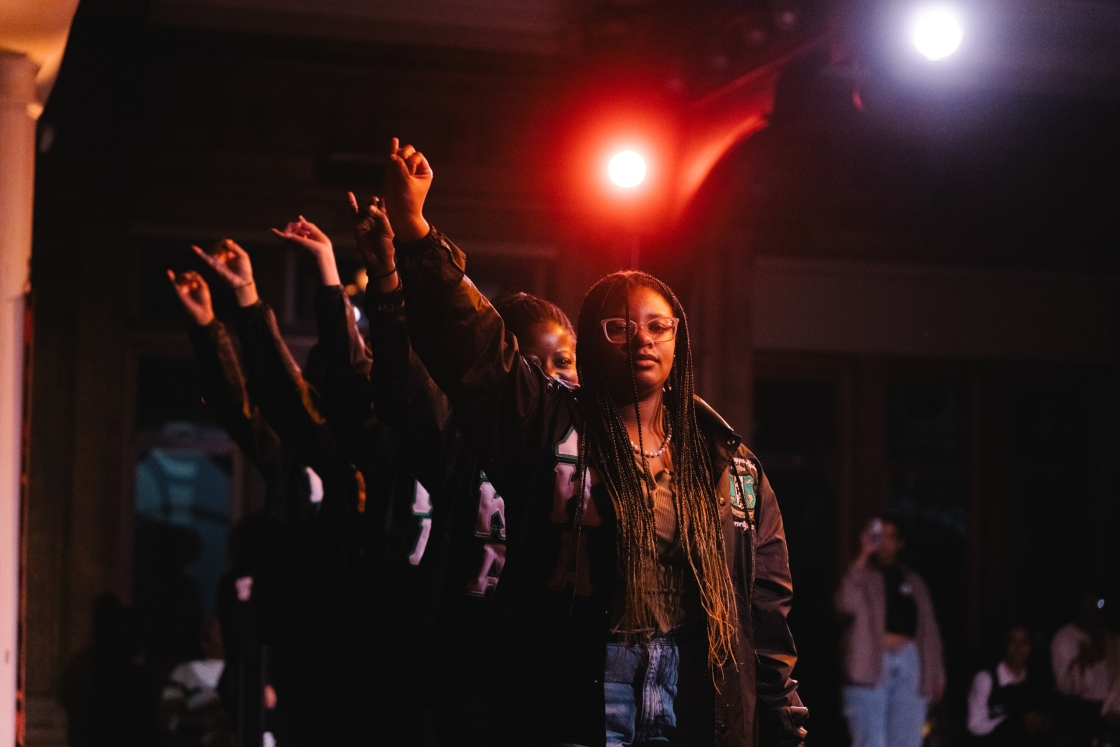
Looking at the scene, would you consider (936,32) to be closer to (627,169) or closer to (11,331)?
(627,169)

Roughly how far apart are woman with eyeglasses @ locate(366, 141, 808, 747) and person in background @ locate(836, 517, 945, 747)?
16.2 ft

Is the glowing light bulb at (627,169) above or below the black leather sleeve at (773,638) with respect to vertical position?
above

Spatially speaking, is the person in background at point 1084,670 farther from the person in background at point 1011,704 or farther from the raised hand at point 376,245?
the raised hand at point 376,245

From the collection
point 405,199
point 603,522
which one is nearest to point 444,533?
point 603,522

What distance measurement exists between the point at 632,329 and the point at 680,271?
4012mm

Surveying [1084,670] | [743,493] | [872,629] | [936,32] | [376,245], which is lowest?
[1084,670]

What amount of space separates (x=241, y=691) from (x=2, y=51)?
281cm

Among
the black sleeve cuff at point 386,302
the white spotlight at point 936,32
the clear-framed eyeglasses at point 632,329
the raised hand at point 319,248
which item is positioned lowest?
the clear-framed eyeglasses at point 632,329

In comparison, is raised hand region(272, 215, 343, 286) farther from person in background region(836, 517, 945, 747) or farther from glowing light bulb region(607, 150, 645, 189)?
person in background region(836, 517, 945, 747)

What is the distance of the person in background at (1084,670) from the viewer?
7.60 metres

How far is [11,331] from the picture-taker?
393cm

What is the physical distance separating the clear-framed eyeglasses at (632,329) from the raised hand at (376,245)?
1.47 feet

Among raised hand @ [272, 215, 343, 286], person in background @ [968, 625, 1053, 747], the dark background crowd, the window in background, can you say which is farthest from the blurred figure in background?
person in background @ [968, 625, 1053, 747]

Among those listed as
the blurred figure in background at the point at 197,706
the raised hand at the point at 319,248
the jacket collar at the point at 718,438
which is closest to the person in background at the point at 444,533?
the jacket collar at the point at 718,438
